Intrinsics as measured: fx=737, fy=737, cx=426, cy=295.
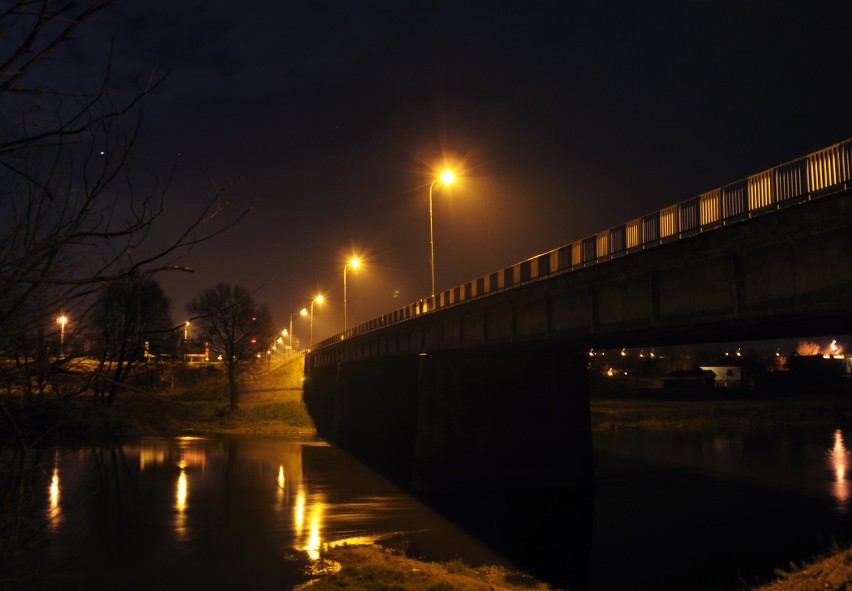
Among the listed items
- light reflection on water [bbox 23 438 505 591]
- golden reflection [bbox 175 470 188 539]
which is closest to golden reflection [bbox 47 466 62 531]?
light reflection on water [bbox 23 438 505 591]

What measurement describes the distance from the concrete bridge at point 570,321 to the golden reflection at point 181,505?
11664 millimetres

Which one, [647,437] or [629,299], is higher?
[629,299]

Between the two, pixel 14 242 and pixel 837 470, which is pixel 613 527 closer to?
pixel 837 470

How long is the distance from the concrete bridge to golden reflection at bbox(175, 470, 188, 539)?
11.7 metres

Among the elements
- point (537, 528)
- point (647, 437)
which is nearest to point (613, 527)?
point (537, 528)

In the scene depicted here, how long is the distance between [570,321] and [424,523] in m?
10.4

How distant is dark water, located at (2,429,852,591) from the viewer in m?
23.1

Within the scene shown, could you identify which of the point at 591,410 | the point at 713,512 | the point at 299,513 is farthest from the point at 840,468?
the point at 591,410

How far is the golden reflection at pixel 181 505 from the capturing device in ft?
93.1

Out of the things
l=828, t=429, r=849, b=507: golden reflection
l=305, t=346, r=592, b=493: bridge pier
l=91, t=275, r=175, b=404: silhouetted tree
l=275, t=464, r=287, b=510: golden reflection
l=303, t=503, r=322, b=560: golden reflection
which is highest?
l=91, t=275, r=175, b=404: silhouetted tree

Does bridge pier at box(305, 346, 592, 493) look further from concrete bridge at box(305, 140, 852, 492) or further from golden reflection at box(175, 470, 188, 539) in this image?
golden reflection at box(175, 470, 188, 539)

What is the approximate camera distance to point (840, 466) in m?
47.5

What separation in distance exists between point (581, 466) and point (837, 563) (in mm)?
25303

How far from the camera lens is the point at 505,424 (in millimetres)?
40594
